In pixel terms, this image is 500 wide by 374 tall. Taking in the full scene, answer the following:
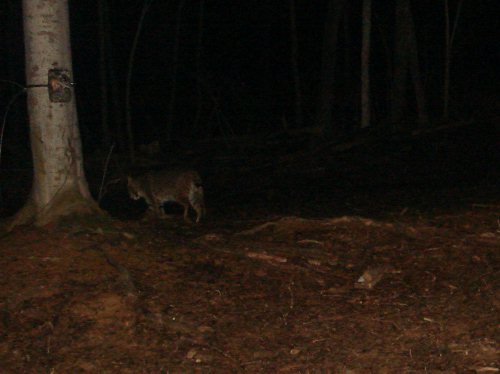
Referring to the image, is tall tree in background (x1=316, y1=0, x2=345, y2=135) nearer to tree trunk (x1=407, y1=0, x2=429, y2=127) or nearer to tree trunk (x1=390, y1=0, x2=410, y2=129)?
tree trunk (x1=390, y1=0, x2=410, y2=129)

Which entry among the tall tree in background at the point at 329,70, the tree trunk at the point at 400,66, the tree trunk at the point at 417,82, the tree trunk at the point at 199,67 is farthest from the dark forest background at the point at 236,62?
the tree trunk at the point at 417,82


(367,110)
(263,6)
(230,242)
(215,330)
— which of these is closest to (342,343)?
(215,330)

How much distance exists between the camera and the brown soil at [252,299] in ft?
16.2

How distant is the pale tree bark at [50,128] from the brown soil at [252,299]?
0.85ft

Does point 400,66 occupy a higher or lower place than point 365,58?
lower

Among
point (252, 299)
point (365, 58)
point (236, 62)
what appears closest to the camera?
point (252, 299)

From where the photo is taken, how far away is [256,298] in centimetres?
588

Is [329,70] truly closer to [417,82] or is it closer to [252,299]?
[417,82]

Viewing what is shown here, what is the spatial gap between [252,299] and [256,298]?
0.13 ft

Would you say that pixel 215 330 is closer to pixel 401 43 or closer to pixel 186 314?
pixel 186 314

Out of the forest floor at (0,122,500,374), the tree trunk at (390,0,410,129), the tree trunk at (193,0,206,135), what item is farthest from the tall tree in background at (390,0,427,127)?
the forest floor at (0,122,500,374)

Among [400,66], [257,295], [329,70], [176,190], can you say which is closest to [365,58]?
[329,70]

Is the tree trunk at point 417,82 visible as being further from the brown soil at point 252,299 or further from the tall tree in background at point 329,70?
the brown soil at point 252,299

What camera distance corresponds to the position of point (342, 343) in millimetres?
5129
